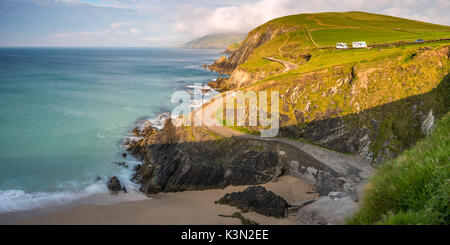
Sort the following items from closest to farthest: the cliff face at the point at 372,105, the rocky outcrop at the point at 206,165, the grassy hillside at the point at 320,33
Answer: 1. the cliff face at the point at 372,105
2. the rocky outcrop at the point at 206,165
3. the grassy hillside at the point at 320,33

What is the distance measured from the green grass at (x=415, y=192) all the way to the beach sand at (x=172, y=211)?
41.8 feet

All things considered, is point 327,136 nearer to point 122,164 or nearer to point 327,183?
point 327,183

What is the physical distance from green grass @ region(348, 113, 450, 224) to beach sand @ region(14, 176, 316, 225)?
12726 mm

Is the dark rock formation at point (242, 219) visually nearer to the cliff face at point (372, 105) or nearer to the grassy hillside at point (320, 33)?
the cliff face at point (372, 105)

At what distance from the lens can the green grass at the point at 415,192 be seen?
11.5 feet

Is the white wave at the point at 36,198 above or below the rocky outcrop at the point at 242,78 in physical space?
below

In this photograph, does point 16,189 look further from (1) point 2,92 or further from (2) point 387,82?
(1) point 2,92

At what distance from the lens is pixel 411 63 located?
26.0 metres

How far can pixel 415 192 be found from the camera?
14.3 ft

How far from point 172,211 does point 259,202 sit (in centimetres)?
674

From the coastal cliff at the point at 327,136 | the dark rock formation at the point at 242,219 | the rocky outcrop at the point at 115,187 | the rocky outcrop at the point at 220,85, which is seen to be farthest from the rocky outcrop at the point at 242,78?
the dark rock formation at the point at 242,219

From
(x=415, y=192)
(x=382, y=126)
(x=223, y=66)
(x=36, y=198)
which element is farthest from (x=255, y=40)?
(x=415, y=192)
